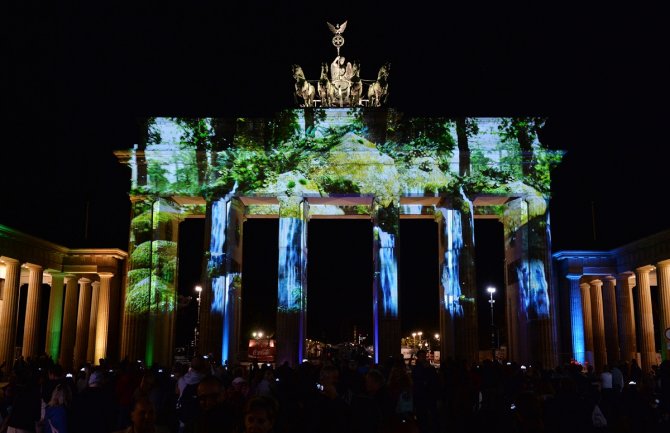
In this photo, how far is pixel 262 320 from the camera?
75500 mm

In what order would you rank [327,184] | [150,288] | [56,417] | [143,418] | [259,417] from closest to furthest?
[259,417]
[143,418]
[56,417]
[327,184]
[150,288]

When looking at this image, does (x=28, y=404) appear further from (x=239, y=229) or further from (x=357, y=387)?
(x=239, y=229)

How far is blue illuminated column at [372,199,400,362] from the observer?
35406mm

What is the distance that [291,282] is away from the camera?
36562 mm

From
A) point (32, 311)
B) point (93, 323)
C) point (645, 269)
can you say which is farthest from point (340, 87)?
point (93, 323)

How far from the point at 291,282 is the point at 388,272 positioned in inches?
207

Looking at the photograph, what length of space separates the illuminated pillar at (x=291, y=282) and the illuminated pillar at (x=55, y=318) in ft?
59.0

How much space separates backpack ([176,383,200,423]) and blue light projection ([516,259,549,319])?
28447 mm

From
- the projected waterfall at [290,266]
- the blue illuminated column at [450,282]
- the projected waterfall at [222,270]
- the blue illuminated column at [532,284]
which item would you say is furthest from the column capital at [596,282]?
the projected waterfall at [222,270]

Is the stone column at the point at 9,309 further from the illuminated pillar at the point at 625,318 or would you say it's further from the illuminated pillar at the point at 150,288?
the illuminated pillar at the point at 625,318

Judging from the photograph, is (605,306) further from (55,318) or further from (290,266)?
(55,318)

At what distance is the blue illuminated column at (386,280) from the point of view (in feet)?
116

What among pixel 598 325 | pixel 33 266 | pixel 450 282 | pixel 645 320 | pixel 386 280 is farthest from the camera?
pixel 598 325

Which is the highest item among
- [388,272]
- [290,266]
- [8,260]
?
[8,260]
